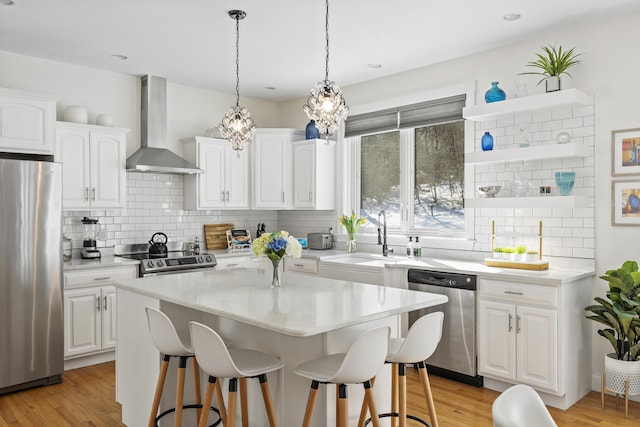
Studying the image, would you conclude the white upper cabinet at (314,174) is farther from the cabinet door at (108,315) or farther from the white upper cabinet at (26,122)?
the white upper cabinet at (26,122)

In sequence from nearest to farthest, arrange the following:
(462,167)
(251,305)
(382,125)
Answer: (251,305), (462,167), (382,125)

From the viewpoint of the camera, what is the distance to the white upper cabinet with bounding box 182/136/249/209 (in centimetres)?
558

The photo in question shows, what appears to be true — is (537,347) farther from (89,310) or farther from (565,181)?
(89,310)

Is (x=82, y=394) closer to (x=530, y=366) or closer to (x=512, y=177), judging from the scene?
(x=530, y=366)

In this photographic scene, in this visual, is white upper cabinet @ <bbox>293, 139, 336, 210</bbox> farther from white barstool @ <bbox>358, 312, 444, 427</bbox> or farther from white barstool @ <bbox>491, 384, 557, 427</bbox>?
white barstool @ <bbox>491, 384, 557, 427</bbox>

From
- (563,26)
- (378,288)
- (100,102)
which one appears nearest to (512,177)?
(563,26)

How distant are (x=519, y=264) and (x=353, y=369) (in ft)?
7.54

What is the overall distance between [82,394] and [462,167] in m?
3.85

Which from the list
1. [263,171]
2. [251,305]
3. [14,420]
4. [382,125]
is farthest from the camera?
[263,171]

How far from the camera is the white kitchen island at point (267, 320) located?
7.81 feet

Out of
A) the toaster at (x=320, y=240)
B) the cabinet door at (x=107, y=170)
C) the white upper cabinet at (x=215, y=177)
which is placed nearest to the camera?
the cabinet door at (x=107, y=170)

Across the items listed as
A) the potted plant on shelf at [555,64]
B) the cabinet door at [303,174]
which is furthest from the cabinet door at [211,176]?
the potted plant on shelf at [555,64]

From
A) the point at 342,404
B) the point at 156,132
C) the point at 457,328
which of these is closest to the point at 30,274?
the point at 156,132

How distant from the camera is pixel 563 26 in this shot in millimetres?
3932
